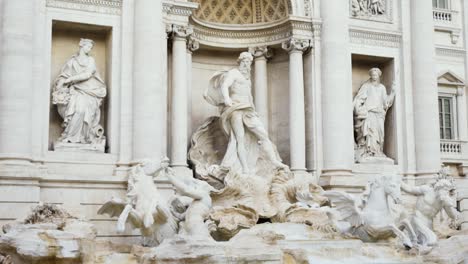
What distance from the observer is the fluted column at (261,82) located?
20.6 metres

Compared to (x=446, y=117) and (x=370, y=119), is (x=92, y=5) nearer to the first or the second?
(x=370, y=119)

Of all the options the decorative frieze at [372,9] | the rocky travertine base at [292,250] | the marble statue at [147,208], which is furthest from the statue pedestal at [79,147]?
the decorative frieze at [372,9]

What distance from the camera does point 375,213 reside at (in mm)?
15578

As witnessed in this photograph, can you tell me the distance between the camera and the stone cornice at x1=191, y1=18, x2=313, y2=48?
1992 centimetres

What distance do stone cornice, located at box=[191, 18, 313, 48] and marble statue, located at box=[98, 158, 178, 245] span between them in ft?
20.7

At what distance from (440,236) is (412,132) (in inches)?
196

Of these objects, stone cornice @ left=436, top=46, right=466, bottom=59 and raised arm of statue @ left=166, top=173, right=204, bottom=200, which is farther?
stone cornice @ left=436, top=46, right=466, bottom=59

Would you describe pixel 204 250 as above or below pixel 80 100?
below

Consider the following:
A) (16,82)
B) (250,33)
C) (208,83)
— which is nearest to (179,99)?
(208,83)

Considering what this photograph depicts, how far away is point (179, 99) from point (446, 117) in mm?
9469

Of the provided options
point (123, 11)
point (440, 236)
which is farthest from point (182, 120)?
point (440, 236)

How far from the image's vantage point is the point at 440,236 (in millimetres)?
16844

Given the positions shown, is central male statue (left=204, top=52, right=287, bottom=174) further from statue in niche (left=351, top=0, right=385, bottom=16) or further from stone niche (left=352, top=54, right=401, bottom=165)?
statue in niche (left=351, top=0, right=385, bottom=16)

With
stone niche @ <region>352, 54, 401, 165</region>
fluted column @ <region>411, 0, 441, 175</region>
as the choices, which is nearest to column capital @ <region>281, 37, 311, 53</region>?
stone niche @ <region>352, 54, 401, 165</region>
